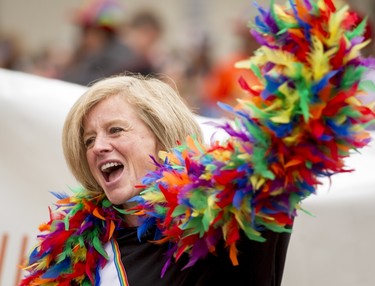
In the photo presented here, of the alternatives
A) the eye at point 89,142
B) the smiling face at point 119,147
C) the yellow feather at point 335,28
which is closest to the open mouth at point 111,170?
the smiling face at point 119,147

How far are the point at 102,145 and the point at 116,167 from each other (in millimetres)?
91

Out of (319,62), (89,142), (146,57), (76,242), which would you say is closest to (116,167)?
(89,142)

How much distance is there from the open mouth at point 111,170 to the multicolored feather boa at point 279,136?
364mm

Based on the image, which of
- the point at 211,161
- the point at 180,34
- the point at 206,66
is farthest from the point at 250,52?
the point at 180,34

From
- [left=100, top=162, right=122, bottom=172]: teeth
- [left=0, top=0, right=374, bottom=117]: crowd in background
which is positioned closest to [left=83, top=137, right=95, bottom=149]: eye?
[left=100, top=162, right=122, bottom=172]: teeth

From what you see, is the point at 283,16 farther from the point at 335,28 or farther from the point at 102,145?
the point at 102,145

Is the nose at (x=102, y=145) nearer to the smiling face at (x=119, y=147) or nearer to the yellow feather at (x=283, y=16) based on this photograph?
the smiling face at (x=119, y=147)

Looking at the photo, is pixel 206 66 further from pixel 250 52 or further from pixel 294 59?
pixel 294 59

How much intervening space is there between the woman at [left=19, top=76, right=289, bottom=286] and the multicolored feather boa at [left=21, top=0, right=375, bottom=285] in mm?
277

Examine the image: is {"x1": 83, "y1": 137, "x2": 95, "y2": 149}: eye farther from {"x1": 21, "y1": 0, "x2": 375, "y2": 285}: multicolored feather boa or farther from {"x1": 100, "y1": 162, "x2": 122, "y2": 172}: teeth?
{"x1": 21, "y1": 0, "x2": 375, "y2": 285}: multicolored feather boa

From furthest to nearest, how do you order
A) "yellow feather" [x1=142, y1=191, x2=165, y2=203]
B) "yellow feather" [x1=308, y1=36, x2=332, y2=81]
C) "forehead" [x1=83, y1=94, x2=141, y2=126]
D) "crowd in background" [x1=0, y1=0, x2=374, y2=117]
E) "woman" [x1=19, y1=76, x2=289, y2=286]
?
"crowd in background" [x1=0, y1=0, x2=374, y2=117] < "forehead" [x1=83, y1=94, x2=141, y2=126] < "woman" [x1=19, y1=76, x2=289, y2=286] < "yellow feather" [x1=142, y1=191, x2=165, y2=203] < "yellow feather" [x1=308, y1=36, x2=332, y2=81]

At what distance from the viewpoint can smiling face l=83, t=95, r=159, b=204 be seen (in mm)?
3090

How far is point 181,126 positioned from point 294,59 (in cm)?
73

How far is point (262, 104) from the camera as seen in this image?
2.53 m
